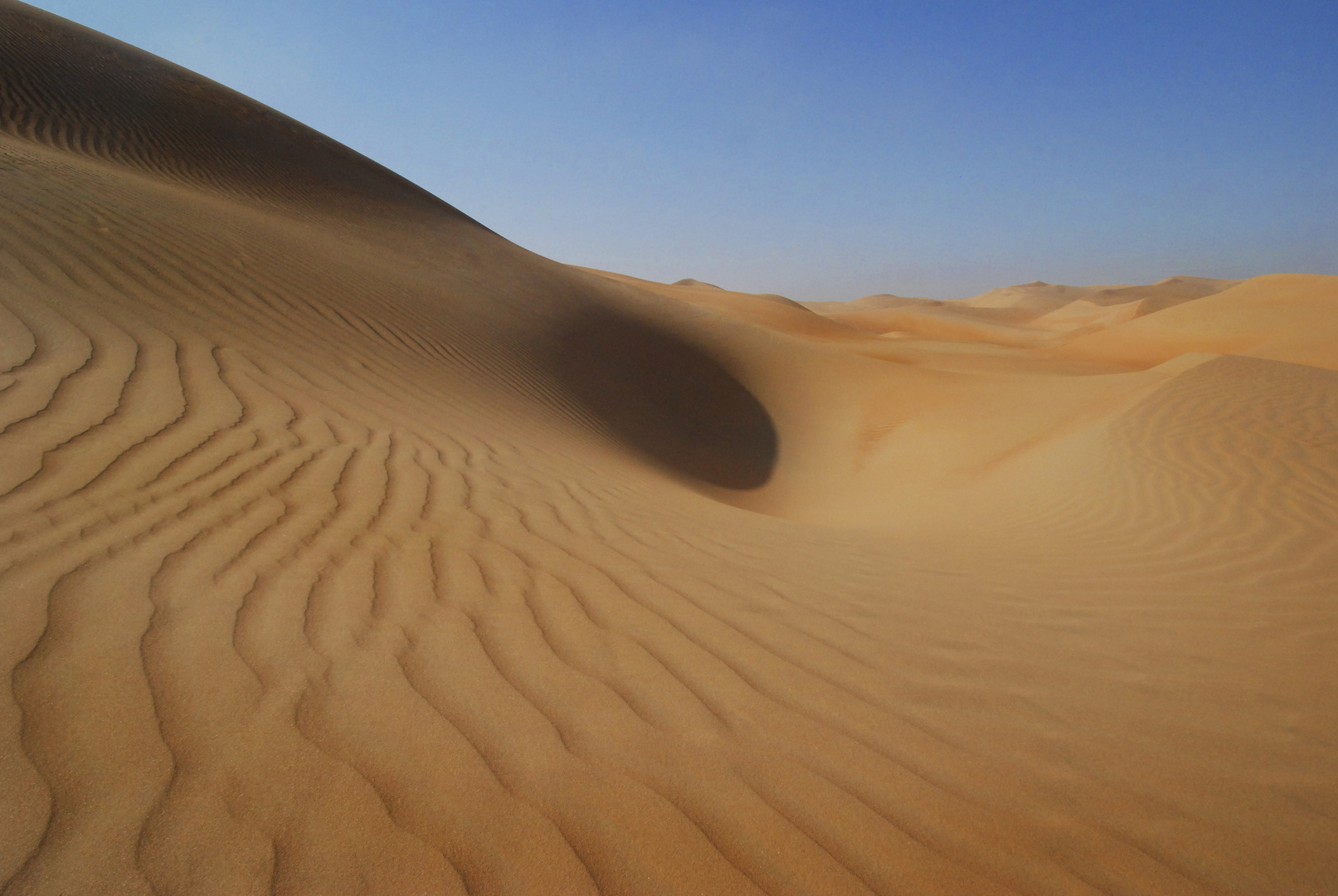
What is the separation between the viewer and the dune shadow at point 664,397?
913cm

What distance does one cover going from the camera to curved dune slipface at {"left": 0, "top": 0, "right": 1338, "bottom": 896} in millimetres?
1435

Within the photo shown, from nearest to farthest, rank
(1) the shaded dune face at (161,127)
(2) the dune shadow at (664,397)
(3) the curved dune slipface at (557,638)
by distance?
(3) the curved dune slipface at (557,638) < (2) the dune shadow at (664,397) < (1) the shaded dune face at (161,127)

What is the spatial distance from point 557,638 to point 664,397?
8890mm

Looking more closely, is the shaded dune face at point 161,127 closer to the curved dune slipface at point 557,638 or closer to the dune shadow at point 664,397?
the curved dune slipface at point 557,638

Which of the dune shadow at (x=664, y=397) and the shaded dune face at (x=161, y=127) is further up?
the shaded dune face at (x=161, y=127)

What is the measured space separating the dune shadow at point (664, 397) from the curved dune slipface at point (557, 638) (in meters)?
2.47

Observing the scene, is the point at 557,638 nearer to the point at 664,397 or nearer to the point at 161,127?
the point at 664,397

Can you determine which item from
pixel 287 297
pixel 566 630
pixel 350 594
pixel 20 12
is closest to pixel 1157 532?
pixel 566 630

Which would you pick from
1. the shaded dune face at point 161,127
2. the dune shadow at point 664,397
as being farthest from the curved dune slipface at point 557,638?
the shaded dune face at point 161,127

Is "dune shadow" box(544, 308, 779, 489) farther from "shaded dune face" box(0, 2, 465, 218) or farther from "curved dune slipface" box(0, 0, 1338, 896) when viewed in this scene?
"shaded dune face" box(0, 2, 465, 218)

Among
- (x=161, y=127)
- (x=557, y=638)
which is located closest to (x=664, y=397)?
(x=557, y=638)

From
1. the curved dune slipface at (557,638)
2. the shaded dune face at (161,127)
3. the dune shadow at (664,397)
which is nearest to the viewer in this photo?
the curved dune slipface at (557,638)

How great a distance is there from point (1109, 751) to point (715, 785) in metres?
1.20

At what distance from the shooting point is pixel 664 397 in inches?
434
